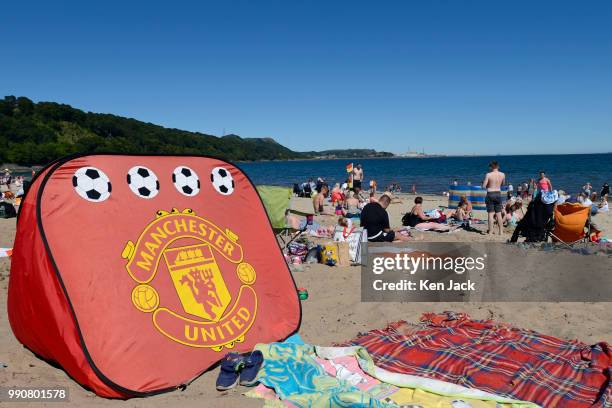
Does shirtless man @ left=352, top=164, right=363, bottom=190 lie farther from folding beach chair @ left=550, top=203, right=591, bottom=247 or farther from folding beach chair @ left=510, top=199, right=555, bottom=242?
folding beach chair @ left=550, top=203, right=591, bottom=247

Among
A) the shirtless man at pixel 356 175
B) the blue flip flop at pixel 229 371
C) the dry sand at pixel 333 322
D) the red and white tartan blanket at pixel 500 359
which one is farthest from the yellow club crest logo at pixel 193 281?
the shirtless man at pixel 356 175

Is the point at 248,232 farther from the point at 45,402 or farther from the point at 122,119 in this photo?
the point at 122,119

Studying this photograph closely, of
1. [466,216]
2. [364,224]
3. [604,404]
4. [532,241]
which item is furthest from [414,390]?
[466,216]

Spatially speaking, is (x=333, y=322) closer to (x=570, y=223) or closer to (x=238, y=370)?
(x=238, y=370)

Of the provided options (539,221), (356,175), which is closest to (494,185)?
(539,221)

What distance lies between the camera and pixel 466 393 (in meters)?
3.09

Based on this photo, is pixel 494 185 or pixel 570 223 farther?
pixel 494 185

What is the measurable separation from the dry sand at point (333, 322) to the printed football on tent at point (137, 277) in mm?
120

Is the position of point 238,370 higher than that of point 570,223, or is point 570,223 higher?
point 570,223

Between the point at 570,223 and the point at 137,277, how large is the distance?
24.2ft

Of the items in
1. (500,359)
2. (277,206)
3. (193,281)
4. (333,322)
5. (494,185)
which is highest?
(494,185)

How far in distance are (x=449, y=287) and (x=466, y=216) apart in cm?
602

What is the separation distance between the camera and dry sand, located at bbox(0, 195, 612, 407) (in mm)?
3146

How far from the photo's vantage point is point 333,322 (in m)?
4.66
